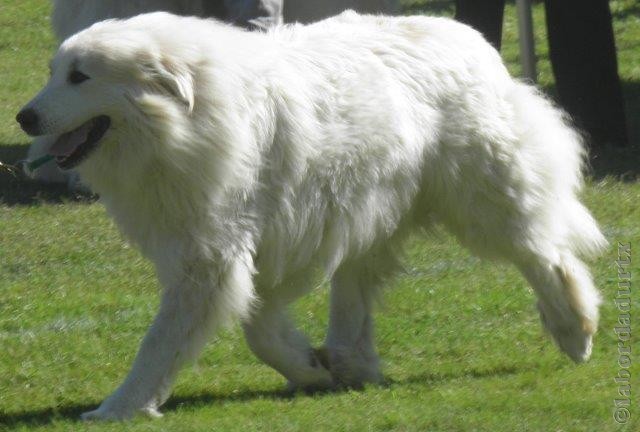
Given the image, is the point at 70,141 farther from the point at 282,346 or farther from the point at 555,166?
the point at 555,166

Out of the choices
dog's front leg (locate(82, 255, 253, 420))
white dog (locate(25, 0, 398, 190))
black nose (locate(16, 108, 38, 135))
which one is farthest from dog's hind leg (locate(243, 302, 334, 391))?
white dog (locate(25, 0, 398, 190))

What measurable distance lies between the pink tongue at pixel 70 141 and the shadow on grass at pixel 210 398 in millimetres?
1056

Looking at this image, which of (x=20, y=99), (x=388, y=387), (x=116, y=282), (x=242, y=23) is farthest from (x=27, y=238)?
(x=20, y=99)

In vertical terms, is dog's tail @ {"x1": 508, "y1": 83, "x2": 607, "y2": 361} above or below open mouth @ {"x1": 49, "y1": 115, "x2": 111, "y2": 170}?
below

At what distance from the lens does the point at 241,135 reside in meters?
5.50

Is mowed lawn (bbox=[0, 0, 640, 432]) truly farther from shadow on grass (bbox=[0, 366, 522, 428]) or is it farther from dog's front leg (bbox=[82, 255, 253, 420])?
dog's front leg (bbox=[82, 255, 253, 420])

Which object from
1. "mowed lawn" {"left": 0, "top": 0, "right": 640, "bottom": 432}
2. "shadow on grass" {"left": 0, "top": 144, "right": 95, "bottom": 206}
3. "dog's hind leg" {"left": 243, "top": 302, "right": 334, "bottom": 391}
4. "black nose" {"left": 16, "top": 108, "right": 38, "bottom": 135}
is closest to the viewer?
"black nose" {"left": 16, "top": 108, "right": 38, "bottom": 135}

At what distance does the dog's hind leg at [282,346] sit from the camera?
237 inches

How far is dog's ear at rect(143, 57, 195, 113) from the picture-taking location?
5.40m

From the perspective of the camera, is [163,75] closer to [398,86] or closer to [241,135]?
[241,135]

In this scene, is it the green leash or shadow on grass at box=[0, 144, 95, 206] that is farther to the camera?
shadow on grass at box=[0, 144, 95, 206]

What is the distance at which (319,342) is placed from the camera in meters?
7.14

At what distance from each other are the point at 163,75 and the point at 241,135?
15.0 inches

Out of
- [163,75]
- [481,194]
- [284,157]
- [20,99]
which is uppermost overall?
[163,75]
